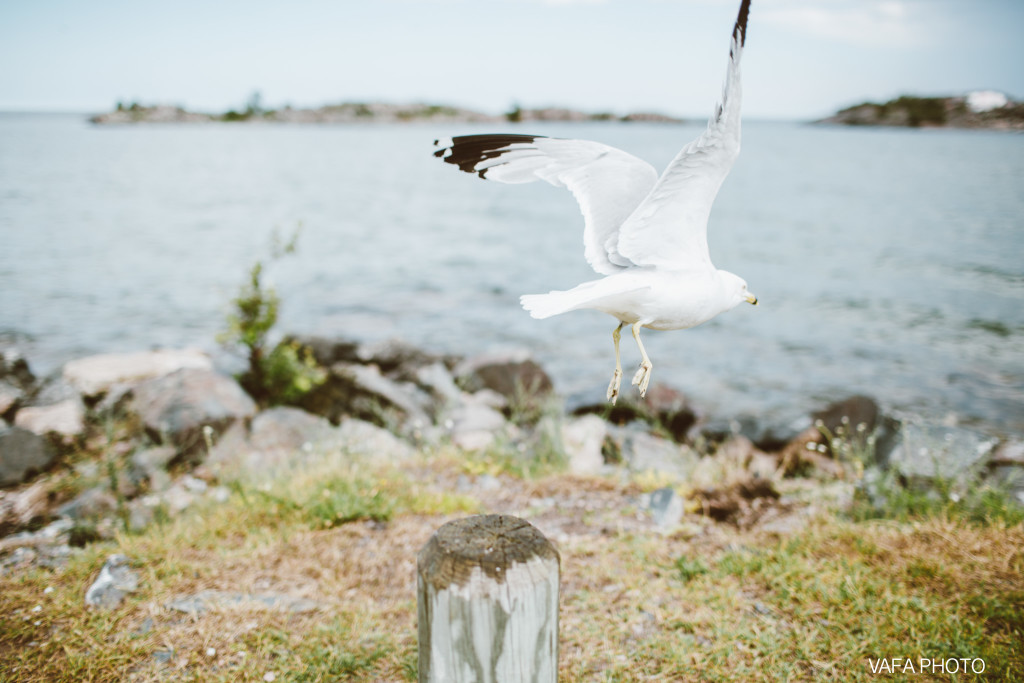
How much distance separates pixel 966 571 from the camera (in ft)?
11.8

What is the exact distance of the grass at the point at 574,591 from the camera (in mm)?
2961

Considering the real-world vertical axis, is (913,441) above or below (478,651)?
below

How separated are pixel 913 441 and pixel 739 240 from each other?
48.7ft

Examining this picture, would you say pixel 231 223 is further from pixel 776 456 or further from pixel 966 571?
pixel 966 571

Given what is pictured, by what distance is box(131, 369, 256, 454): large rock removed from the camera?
593 cm

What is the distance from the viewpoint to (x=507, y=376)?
820 cm

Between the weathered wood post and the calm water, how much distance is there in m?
1.77

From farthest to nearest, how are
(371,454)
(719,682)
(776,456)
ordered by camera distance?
(776,456) → (371,454) → (719,682)

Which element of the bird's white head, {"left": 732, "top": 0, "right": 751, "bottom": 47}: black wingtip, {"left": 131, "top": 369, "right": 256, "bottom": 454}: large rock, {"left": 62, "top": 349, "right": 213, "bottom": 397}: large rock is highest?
{"left": 732, "top": 0, "right": 751, "bottom": 47}: black wingtip

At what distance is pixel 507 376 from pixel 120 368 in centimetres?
467

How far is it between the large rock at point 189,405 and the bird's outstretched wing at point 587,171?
172 inches

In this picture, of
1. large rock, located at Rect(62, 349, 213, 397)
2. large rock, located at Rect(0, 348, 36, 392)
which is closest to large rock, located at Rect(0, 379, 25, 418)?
large rock, located at Rect(0, 348, 36, 392)

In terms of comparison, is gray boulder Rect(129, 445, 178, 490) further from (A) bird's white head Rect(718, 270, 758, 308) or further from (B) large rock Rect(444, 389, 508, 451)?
(A) bird's white head Rect(718, 270, 758, 308)

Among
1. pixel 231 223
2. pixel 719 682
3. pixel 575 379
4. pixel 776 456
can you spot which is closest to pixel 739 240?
pixel 575 379
